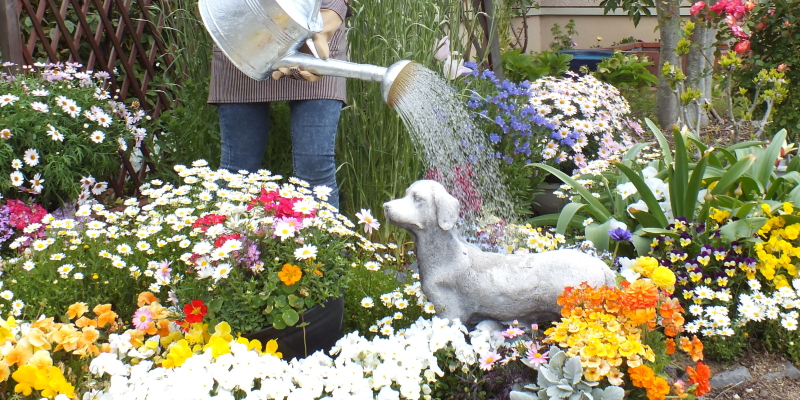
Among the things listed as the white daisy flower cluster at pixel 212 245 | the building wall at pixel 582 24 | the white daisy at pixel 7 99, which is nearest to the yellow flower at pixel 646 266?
the white daisy flower cluster at pixel 212 245

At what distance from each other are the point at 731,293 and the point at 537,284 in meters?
0.85

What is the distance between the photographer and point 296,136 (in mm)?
2373

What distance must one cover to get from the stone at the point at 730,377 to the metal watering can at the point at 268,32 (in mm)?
1213

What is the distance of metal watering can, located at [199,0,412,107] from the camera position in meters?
1.78

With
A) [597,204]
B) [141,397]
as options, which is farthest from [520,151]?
[141,397]

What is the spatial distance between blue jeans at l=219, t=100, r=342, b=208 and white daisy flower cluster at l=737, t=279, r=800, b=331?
4.28ft

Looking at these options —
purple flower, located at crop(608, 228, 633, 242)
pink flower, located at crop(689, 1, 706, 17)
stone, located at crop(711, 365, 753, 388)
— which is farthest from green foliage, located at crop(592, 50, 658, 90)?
stone, located at crop(711, 365, 753, 388)

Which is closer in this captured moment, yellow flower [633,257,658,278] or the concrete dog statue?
the concrete dog statue

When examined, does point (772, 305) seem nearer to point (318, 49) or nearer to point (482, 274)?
point (482, 274)

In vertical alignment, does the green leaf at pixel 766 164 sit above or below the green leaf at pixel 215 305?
above

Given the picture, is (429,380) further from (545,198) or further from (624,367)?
(545,198)

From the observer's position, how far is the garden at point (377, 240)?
1.64 metres

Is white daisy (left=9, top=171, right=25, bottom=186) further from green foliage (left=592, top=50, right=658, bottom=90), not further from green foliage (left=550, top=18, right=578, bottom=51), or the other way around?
green foliage (left=550, top=18, right=578, bottom=51)

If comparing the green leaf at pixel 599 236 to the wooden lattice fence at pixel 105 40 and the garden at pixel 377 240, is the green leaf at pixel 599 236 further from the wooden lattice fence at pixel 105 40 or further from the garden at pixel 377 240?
the wooden lattice fence at pixel 105 40
